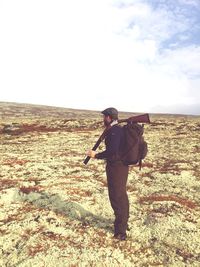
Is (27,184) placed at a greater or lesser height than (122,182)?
lesser

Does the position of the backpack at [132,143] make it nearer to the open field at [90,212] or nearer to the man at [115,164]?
the man at [115,164]

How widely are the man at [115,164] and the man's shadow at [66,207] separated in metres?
1.74

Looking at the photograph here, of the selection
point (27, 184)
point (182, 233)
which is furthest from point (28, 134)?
point (182, 233)

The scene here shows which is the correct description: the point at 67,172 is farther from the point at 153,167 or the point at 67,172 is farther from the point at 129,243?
the point at 129,243

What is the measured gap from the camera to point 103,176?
2012 cm

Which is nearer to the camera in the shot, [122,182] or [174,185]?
[122,182]

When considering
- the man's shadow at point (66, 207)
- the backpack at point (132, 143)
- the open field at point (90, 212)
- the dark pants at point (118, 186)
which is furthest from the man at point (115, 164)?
the man's shadow at point (66, 207)

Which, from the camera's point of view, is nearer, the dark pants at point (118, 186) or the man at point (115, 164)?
the man at point (115, 164)

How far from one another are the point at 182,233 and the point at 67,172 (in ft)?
31.8

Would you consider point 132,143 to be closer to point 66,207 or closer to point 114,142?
point 114,142

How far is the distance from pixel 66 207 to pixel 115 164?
15.3 ft

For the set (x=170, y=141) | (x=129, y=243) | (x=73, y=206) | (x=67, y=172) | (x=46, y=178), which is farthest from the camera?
(x=170, y=141)

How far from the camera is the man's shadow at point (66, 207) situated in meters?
13.1

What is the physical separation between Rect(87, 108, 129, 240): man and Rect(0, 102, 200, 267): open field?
127 cm
